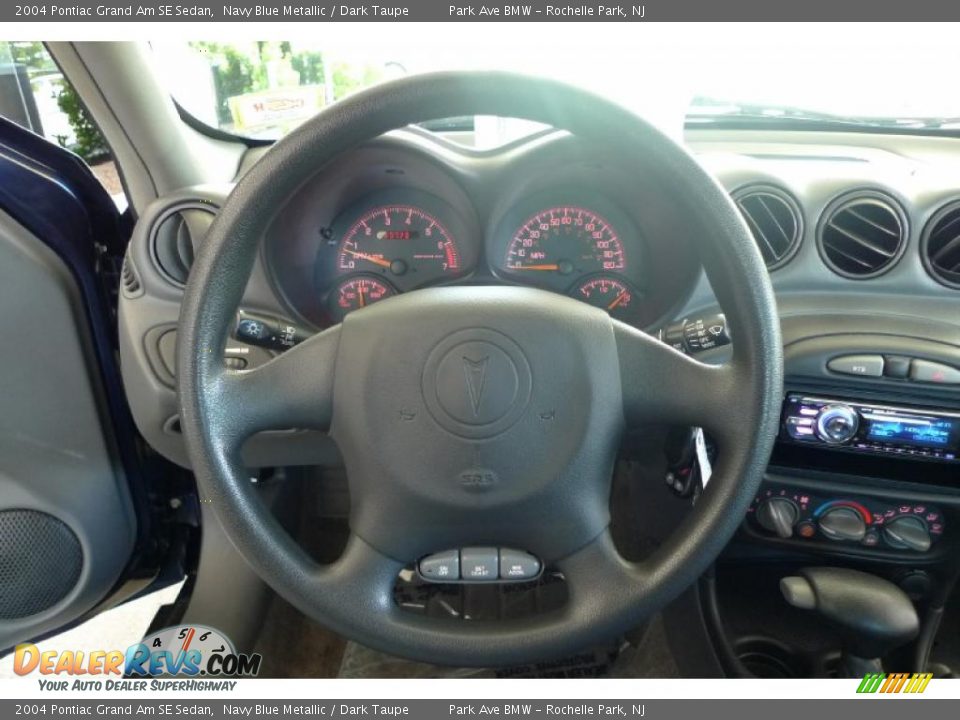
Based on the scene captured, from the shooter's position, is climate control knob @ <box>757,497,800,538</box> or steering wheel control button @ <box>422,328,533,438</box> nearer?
steering wheel control button @ <box>422,328,533,438</box>

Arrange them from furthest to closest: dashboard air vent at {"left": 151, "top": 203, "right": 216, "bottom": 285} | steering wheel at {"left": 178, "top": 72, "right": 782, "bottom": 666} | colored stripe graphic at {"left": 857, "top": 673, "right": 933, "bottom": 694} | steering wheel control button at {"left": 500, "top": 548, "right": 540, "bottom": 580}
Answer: dashboard air vent at {"left": 151, "top": 203, "right": 216, "bottom": 285} < colored stripe graphic at {"left": 857, "top": 673, "right": 933, "bottom": 694} < steering wheel control button at {"left": 500, "top": 548, "right": 540, "bottom": 580} < steering wheel at {"left": 178, "top": 72, "right": 782, "bottom": 666}

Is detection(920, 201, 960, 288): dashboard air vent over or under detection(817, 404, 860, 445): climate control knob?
over

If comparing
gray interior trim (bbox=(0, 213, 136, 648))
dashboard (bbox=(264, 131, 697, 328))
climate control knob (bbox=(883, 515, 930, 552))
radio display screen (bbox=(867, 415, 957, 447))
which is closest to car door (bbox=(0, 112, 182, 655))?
gray interior trim (bbox=(0, 213, 136, 648))

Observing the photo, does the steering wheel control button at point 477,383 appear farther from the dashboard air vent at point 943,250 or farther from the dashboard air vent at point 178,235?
the dashboard air vent at point 943,250

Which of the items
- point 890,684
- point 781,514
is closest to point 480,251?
point 781,514

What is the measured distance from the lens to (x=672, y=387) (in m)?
0.87

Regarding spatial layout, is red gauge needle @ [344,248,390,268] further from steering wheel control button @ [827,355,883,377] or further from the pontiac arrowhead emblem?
steering wheel control button @ [827,355,883,377]

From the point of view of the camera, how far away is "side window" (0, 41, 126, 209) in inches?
50.6

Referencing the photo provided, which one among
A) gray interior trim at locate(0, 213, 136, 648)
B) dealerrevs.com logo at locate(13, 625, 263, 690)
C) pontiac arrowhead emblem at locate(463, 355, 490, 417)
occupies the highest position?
pontiac arrowhead emblem at locate(463, 355, 490, 417)

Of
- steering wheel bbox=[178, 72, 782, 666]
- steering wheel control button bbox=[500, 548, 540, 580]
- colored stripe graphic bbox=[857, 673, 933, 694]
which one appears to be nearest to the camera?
steering wheel bbox=[178, 72, 782, 666]

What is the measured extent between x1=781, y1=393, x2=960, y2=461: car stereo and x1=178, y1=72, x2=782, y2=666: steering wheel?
47 centimetres

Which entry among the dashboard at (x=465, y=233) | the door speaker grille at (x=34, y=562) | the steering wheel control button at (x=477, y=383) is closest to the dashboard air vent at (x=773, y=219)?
the dashboard at (x=465, y=233)

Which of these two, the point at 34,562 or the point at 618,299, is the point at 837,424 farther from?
the point at 34,562
